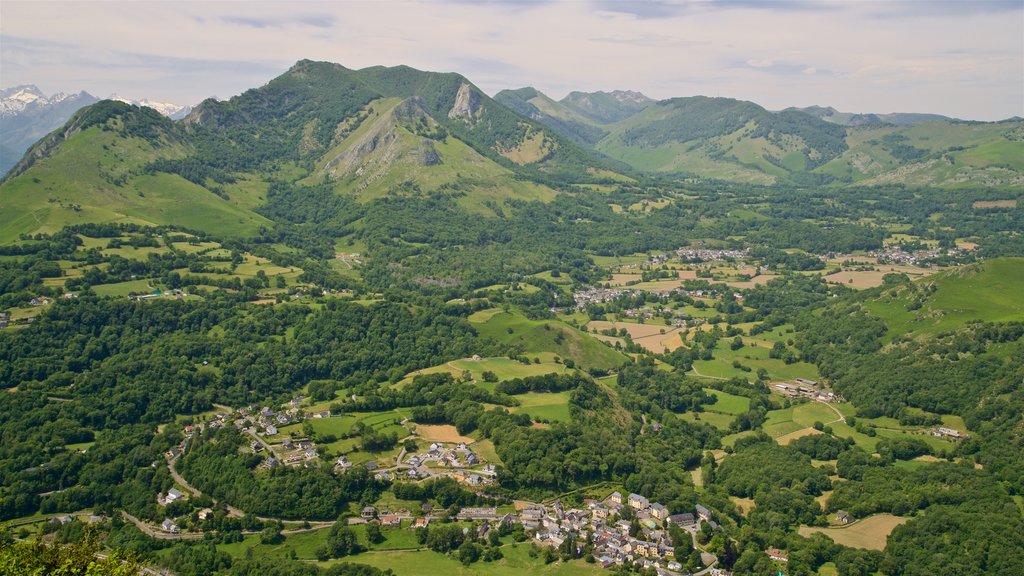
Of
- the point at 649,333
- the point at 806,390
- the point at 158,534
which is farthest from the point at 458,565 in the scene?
the point at 649,333

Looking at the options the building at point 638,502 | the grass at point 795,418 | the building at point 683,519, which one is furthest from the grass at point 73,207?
the grass at point 795,418

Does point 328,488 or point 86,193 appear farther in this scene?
point 86,193

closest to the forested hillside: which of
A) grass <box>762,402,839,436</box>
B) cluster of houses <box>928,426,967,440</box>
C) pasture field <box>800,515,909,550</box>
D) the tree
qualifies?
the tree

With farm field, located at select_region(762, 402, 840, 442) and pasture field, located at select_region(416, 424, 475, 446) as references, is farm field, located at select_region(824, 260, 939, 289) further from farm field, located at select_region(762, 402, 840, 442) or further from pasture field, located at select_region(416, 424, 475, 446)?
pasture field, located at select_region(416, 424, 475, 446)

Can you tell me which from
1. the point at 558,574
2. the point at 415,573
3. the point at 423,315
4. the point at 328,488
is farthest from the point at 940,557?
the point at 423,315

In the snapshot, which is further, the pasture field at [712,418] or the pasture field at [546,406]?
the pasture field at [712,418]

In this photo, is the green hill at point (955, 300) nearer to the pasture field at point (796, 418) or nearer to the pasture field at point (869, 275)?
the pasture field at point (796, 418)

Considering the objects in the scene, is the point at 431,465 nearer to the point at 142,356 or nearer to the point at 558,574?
the point at 558,574
